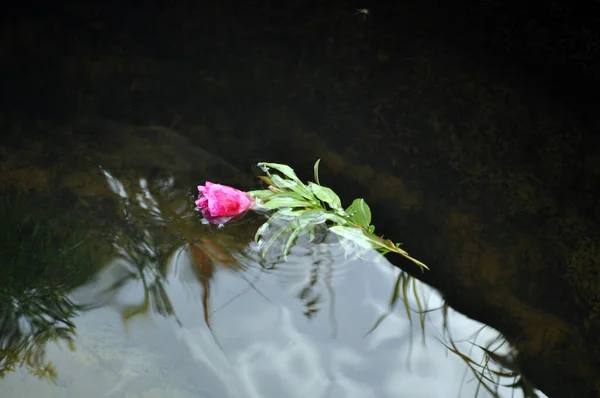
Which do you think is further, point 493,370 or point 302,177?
point 302,177

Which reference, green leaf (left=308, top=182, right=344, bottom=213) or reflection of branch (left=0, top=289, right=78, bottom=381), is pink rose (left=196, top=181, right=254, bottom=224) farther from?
reflection of branch (left=0, top=289, right=78, bottom=381)

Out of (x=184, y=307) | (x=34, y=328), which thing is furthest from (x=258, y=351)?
(x=34, y=328)

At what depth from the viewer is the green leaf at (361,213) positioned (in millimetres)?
1452

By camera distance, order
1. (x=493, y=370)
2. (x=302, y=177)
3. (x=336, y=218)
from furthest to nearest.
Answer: (x=302, y=177)
(x=336, y=218)
(x=493, y=370)

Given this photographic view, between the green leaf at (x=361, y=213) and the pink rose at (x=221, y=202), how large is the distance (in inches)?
10.6

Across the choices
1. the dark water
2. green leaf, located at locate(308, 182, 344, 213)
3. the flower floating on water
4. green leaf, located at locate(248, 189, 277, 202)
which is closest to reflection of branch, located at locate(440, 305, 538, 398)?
the dark water

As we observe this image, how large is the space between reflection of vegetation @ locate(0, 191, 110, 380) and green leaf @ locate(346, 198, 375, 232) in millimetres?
597

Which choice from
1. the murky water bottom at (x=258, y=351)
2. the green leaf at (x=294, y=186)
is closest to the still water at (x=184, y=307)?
the murky water bottom at (x=258, y=351)

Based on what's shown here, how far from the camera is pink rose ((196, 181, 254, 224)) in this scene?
1.49 meters

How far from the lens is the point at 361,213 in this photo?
1.45 m

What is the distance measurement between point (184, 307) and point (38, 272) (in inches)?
14.1

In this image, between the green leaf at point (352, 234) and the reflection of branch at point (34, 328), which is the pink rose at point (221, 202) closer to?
the green leaf at point (352, 234)

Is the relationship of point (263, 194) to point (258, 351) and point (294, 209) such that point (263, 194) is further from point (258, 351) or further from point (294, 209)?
point (258, 351)

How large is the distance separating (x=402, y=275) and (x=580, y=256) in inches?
17.6
